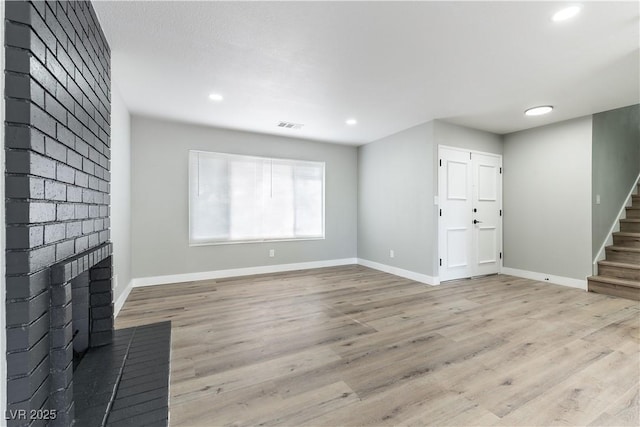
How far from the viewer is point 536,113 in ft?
12.5

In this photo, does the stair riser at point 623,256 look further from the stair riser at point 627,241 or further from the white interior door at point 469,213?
the white interior door at point 469,213

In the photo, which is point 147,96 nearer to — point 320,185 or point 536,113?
point 320,185

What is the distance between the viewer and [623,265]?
380 cm

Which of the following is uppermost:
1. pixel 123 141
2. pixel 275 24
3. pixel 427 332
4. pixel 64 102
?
pixel 275 24

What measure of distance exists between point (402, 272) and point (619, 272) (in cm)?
284

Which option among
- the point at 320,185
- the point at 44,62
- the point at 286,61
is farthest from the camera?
the point at 320,185

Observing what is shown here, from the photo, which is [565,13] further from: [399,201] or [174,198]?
[174,198]

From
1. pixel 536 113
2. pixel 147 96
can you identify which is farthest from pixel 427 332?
pixel 147 96

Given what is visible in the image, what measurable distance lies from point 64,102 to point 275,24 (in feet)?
4.58

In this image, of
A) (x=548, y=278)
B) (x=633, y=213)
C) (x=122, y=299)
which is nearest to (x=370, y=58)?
(x=122, y=299)

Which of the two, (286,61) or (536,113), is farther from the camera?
(536,113)

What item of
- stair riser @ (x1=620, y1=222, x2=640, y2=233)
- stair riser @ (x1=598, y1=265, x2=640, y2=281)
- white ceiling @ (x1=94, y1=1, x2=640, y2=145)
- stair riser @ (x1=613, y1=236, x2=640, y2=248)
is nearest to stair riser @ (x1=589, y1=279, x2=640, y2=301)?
stair riser @ (x1=598, y1=265, x2=640, y2=281)

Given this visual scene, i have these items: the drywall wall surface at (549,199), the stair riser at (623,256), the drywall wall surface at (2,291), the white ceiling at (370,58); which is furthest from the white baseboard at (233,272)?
the stair riser at (623,256)

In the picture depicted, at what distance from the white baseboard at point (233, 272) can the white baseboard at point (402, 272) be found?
40 cm
